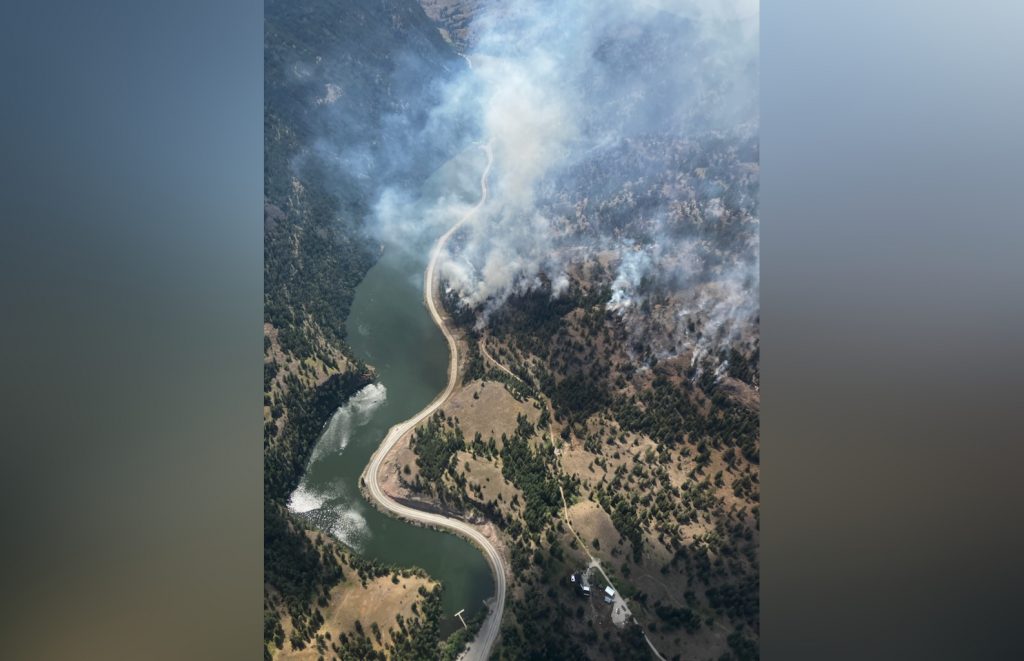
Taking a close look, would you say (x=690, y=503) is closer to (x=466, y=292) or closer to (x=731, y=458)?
(x=731, y=458)

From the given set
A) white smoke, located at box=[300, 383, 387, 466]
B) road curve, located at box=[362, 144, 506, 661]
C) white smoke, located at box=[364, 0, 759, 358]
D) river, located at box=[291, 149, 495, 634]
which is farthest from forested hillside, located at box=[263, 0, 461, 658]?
road curve, located at box=[362, 144, 506, 661]

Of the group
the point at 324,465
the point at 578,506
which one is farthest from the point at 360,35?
the point at 578,506

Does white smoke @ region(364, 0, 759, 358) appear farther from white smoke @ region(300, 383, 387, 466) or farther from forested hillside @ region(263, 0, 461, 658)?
white smoke @ region(300, 383, 387, 466)

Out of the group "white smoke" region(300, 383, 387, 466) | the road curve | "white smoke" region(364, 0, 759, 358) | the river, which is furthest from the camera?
"white smoke" region(364, 0, 759, 358)

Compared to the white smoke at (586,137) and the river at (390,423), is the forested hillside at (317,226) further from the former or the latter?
the white smoke at (586,137)

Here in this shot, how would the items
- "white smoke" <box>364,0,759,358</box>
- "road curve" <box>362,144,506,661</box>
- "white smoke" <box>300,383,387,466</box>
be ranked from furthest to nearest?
"white smoke" <box>364,0,759,358</box>, "white smoke" <box>300,383,387,466</box>, "road curve" <box>362,144,506,661</box>

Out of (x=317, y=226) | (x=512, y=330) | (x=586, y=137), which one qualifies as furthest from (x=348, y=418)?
(x=586, y=137)

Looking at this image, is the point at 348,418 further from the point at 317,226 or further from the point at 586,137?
the point at 586,137
